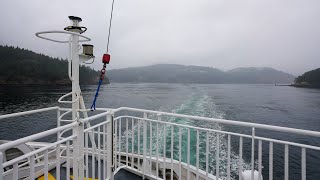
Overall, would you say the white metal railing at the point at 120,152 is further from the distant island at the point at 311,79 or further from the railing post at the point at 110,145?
the distant island at the point at 311,79

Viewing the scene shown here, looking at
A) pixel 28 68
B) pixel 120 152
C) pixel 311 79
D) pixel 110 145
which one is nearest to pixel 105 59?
pixel 110 145

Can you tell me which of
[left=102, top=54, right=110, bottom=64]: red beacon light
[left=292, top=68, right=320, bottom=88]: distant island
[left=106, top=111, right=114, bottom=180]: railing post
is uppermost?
[left=292, top=68, right=320, bottom=88]: distant island

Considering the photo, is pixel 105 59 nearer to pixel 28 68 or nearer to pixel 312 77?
pixel 28 68

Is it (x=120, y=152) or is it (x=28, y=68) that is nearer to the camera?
(x=120, y=152)

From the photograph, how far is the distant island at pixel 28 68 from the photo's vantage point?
65.9 metres

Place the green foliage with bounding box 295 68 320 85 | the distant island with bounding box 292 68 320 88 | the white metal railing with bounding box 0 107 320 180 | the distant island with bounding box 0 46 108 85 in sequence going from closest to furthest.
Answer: the white metal railing with bounding box 0 107 320 180 → the distant island with bounding box 0 46 108 85 → the green foliage with bounding box 295 68 320 85 → the distant island with bounding box 292 68 320 88

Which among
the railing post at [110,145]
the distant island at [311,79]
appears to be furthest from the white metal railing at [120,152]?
the distant island at [311,79]

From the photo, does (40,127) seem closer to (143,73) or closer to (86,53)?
(86,53)

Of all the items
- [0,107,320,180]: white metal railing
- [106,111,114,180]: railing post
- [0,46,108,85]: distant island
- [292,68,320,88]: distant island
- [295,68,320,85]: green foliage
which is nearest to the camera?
[0,107,320,180]: white metal railing

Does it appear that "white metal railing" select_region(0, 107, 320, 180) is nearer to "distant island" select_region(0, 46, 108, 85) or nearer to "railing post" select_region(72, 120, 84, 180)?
"railing post" select_region(72, 120, 84, 180)

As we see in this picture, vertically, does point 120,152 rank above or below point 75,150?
below

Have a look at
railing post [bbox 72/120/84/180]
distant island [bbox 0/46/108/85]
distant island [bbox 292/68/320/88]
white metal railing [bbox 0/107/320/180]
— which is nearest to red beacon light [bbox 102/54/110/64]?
white metal railing [bbox 0/107/320/180]

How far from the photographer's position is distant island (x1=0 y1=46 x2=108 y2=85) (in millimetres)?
65938

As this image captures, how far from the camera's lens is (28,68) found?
66938 mm
